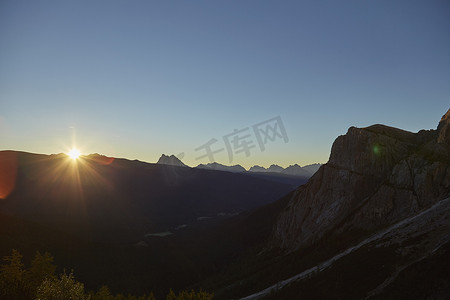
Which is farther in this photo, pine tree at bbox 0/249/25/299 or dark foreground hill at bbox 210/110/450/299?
pine tree at bbox 0/249/25/299

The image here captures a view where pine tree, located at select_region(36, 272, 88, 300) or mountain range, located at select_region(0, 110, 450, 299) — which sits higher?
pine tree, located at select_region(36, 272, 88, 300)

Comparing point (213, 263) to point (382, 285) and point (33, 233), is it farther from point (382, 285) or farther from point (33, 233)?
point (382, 285)

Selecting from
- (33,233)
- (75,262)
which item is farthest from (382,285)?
(33,233)

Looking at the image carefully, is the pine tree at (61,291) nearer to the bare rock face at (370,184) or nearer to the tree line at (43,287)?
the tree line at (43,287)

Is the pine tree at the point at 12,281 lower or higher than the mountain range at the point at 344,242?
higher

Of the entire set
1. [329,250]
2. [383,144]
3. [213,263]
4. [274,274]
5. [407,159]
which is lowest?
[213,263]

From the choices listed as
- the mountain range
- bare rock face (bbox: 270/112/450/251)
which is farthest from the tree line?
bare rock face (bbox: 270/112/450/251)

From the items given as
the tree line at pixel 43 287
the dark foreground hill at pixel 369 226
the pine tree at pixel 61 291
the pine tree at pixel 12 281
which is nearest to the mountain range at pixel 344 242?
the dark foreground hill at pixel 369 226

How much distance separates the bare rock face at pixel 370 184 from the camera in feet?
200

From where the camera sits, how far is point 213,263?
492ft

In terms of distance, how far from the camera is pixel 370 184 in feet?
258

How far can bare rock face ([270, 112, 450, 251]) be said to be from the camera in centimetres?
6090

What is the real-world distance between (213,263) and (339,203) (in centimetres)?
9106

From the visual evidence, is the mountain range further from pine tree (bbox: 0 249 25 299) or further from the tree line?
pine tree (bbox: 0 249 25 299)
